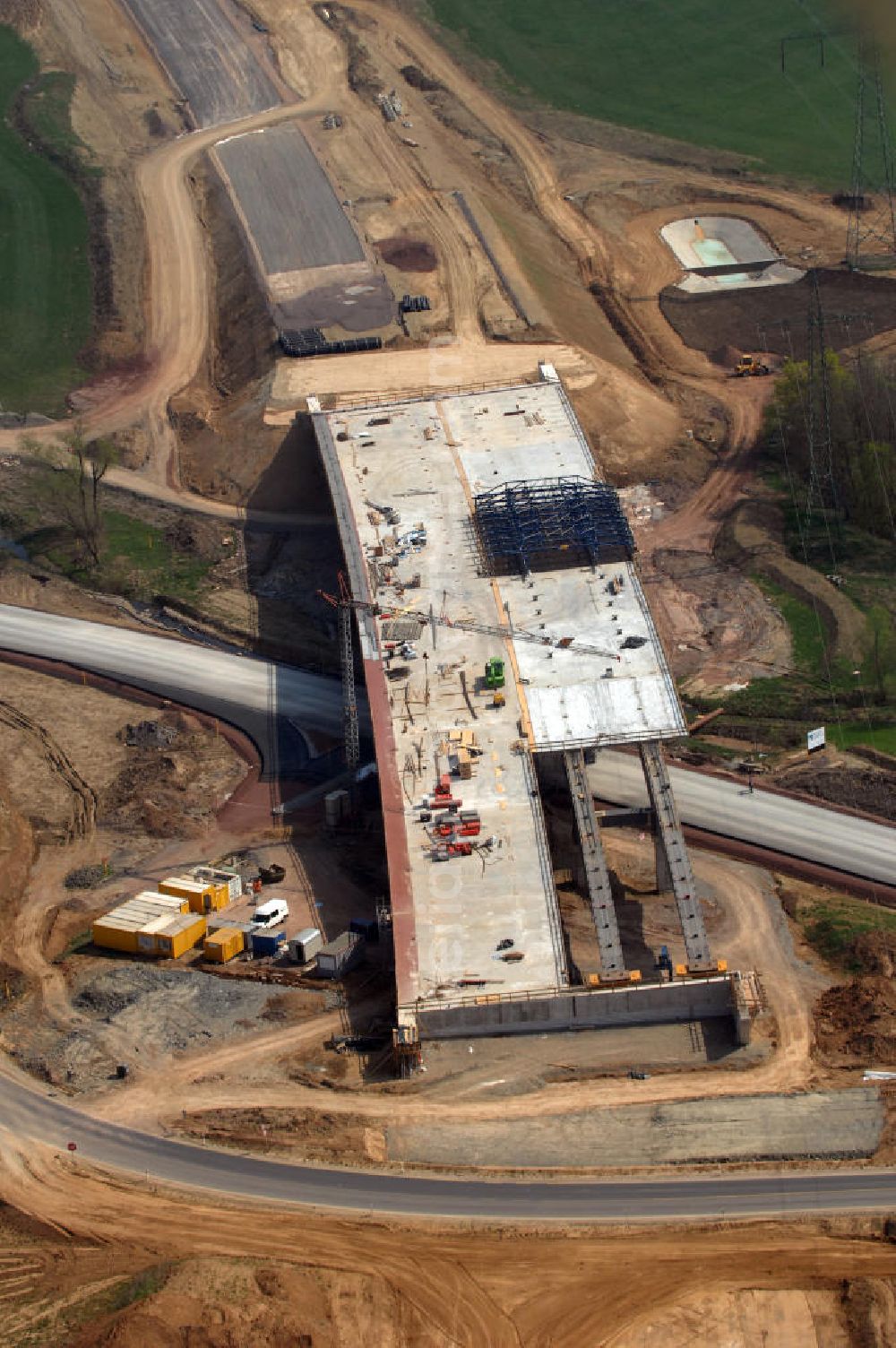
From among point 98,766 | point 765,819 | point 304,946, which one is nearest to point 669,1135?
point 304,946

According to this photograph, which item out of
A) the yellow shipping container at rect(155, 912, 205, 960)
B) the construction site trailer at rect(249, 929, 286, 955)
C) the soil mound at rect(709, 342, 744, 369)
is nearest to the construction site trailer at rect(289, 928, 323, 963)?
the construction site trailer at rect(249, 929, 286, 955)

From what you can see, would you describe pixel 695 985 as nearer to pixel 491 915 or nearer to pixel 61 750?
pixel 491 915

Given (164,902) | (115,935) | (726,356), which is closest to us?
(115,935)

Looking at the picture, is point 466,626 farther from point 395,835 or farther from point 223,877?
point 223,877

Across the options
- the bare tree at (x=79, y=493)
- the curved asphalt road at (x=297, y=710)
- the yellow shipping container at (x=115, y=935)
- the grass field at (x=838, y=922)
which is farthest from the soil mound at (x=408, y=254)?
the yellow shipping container at (x=115, y=935)

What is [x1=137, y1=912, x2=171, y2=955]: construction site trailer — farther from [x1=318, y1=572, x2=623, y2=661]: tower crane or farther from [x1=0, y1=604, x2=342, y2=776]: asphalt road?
[x1=318, y1=572, x2=623, y2=661]: tower crane

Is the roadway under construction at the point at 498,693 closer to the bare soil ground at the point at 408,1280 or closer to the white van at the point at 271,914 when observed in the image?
the white van at the point at 271,914

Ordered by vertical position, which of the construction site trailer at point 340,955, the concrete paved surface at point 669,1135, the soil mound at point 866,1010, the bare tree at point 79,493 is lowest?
the soil mound at point 866,1010
